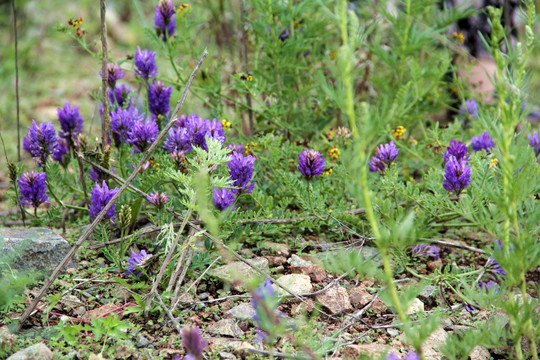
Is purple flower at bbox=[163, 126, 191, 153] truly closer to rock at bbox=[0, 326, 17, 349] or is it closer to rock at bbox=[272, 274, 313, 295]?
rock at bbox=[272, 274, 313, 295]

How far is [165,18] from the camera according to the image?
286cm

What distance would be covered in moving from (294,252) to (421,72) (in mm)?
1171

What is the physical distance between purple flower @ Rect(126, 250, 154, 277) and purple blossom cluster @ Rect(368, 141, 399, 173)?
3.51 ft

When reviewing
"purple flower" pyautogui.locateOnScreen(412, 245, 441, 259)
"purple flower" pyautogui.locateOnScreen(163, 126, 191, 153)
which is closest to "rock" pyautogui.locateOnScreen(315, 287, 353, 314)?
"purple flower" pyautogui.locateOnScreen(412, 245, 441, 259)

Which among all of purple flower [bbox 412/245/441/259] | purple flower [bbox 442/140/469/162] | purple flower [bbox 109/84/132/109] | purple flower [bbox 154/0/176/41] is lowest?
purple flower [bbox 412/245/441/259]

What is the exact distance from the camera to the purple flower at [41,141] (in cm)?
254

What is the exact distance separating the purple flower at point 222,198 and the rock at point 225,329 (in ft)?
1.51

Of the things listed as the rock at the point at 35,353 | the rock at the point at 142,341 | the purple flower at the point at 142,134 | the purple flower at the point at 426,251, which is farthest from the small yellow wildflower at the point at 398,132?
the rock at the point at 35,353

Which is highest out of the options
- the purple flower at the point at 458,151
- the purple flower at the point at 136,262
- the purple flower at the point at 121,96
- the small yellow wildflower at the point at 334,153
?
the purple flower at the point at 121,96

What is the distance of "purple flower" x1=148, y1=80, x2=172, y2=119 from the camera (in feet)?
8.99

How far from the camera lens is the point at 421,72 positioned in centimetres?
297

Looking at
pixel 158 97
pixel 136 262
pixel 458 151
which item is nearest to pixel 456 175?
pixel 458 151

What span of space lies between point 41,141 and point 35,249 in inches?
21.4

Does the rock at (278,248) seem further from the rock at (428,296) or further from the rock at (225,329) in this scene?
the rock at (428,296)
